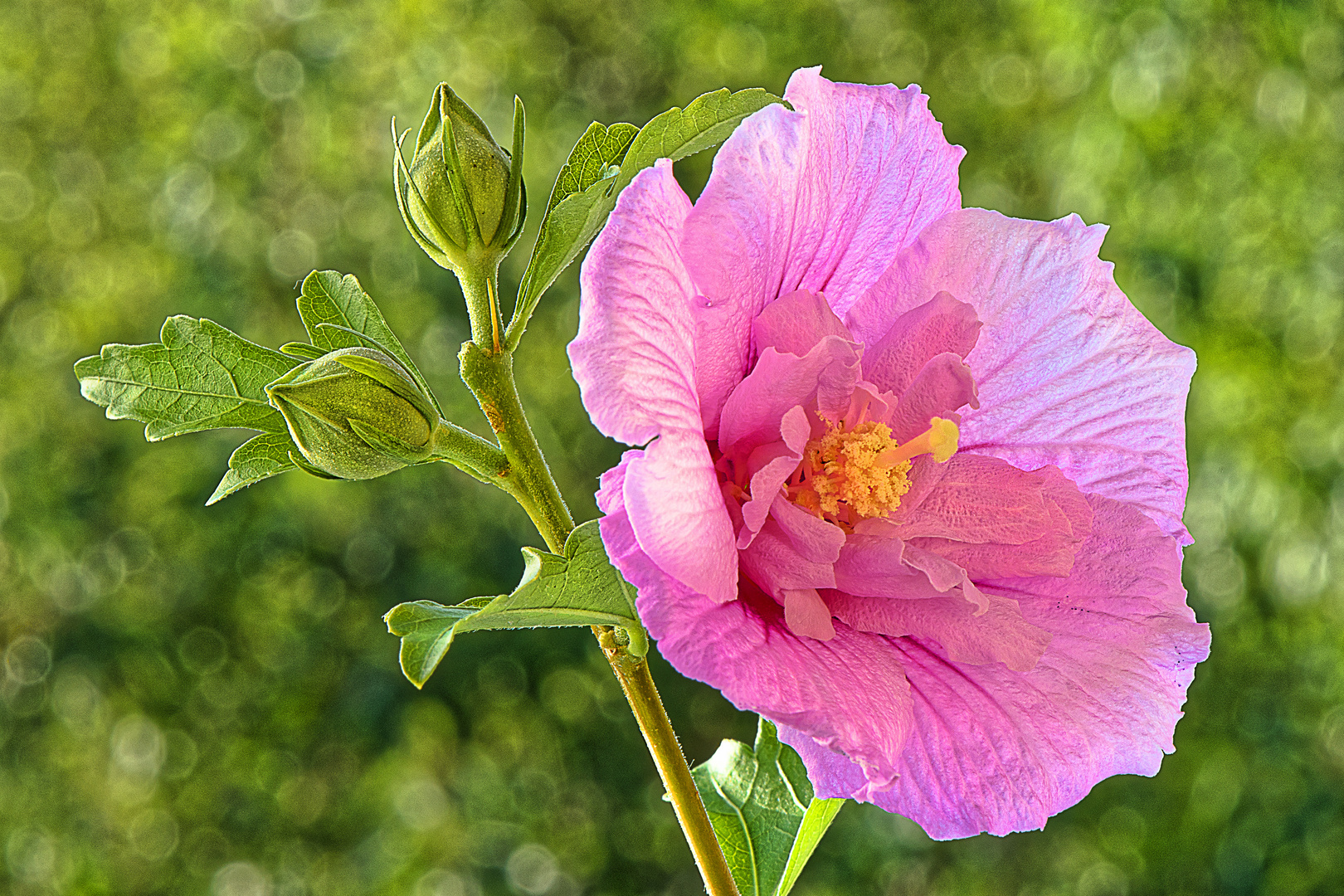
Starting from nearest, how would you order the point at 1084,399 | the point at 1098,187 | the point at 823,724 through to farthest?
the point at 823,724 → the point at 1084,399 → the point at 1098,187

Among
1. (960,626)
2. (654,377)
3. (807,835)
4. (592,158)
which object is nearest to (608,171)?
(592,158)

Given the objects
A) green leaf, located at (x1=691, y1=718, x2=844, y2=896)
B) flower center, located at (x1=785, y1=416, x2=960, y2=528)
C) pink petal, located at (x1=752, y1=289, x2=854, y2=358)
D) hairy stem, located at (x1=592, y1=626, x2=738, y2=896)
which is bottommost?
green leaf, located at (x1=691, y1=718, x2=844, y2=896)

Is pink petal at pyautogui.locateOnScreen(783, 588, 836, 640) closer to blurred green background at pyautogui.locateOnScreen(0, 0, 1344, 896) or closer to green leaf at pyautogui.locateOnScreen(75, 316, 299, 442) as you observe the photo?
green leaf at pyautogui.locateOnScreen(75, 316, 299, 442)

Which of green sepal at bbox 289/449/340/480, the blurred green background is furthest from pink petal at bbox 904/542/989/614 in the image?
the blurred green background

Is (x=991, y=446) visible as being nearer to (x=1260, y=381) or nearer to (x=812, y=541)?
(x=812, y=541)

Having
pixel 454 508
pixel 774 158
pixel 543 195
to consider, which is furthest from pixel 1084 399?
pixel 543 195

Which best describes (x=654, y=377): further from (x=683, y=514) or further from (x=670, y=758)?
(x=670, y=758)

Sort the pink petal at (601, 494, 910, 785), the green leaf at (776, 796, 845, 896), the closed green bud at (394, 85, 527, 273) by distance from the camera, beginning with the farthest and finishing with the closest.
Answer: the green leaf at (776, 796, 845, 896)
the closed green bud at (394, 85, 527, 273)
the pink petal at (601, 494, 910, 785)

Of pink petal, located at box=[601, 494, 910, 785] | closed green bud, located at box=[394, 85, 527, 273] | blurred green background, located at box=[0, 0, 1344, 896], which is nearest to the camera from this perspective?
A: pink petal, located at box=[601, 494, 910, 785]
